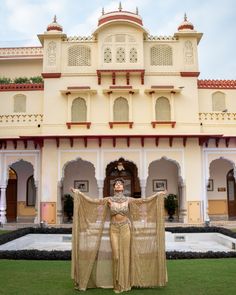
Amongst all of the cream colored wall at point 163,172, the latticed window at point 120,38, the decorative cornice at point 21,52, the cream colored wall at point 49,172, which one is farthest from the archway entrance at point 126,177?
the decorative cornice at point 21,52

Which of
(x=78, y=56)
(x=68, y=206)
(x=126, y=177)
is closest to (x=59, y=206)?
(x=68, y=206)

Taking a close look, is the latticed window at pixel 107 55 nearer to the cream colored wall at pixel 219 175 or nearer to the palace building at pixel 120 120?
the palace building at pixel 120 120

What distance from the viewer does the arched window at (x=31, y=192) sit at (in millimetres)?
19391

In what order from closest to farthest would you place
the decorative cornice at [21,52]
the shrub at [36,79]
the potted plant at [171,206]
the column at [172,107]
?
the column at [172,107]
the potted plant at [171,206]
the shrub at [36,79]
the decorative cornice at [21,52]

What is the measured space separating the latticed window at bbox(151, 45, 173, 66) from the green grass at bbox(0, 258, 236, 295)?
11.5 metres

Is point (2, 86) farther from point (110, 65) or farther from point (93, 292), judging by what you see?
point (93, 292)

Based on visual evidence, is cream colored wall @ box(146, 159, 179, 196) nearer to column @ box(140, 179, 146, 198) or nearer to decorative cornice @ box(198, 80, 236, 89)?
column @ box(140, 179, 146, 198)

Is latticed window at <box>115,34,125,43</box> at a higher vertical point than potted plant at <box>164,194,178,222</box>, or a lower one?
higher

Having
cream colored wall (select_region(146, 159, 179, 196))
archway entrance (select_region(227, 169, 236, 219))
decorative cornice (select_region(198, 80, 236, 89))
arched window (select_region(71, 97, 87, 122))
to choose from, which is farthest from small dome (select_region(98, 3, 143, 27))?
archway entrance (select_region(227, 169, 236, 219))

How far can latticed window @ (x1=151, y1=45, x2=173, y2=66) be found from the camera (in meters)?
18.3

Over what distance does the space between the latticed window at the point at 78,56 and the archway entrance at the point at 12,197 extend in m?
6.10

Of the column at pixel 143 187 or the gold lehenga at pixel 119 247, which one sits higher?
the column at pixel 143 187

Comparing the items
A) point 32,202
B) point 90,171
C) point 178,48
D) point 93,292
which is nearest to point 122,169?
point 90,171

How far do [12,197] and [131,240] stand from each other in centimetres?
1465
